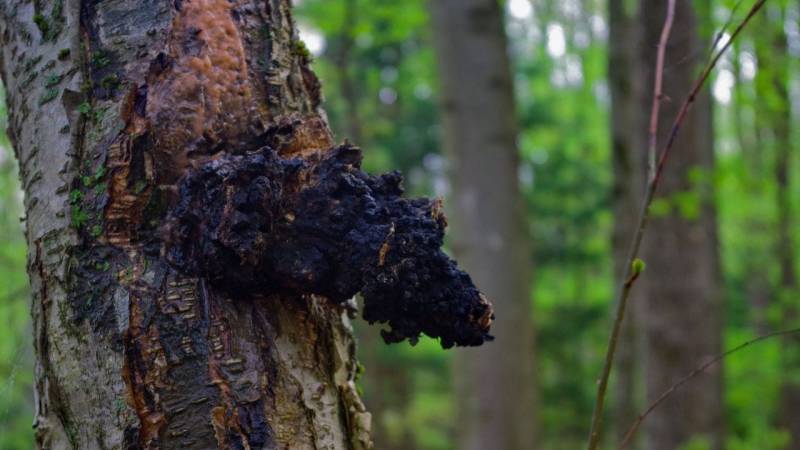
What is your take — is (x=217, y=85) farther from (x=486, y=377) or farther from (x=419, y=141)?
(x=419, y=141)

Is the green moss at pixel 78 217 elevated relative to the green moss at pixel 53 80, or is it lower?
lower

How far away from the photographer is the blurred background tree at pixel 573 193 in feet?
22.7

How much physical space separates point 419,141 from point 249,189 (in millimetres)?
11698

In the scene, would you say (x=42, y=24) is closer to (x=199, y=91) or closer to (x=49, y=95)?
(x=49, y=95)

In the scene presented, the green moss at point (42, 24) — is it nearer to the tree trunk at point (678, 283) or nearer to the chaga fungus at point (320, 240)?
the chaga fungus at point (320, 240)

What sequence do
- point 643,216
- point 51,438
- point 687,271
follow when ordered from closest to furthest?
point 51,438, point 643,216, point 687,271

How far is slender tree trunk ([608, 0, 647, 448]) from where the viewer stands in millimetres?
7512

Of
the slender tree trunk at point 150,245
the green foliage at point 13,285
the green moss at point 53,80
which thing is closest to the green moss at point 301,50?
the slender tree trunk at point 150,245

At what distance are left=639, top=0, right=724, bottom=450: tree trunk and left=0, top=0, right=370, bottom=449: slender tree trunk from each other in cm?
443

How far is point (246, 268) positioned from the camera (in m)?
1.16

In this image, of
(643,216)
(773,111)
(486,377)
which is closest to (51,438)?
(643,216)

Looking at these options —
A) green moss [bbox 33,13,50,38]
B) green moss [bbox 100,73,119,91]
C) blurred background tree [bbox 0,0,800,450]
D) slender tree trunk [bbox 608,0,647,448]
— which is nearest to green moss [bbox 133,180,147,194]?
green moss [bbox 100,73,119,91]

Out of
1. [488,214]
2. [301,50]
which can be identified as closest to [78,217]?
[301,50]

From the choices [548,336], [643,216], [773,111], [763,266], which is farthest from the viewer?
[763,266]
